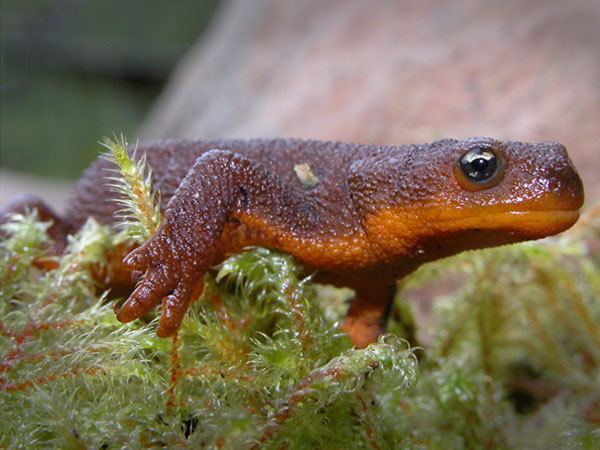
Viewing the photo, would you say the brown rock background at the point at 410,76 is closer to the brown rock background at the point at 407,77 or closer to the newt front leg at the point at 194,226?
the brown rock background at the point at 407,77

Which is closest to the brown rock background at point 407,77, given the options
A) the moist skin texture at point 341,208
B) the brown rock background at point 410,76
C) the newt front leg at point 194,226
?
the brown rock background at point 410,76

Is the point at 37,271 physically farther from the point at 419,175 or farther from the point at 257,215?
the point at 419,175

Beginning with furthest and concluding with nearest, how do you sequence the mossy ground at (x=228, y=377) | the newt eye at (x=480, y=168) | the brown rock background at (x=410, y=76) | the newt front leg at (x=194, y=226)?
the brown rock background at (x=410, y=76) → the newt eye at (x=480, y=168) → the newt front leg at (x=194, y=226) → the mossy ground at (x=228, y=377)

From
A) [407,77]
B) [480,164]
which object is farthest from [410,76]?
[480,164]

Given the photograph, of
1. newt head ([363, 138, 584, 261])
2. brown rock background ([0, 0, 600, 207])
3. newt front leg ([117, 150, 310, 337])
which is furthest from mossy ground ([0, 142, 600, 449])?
brown rock background ([0, 0, 600, 207])

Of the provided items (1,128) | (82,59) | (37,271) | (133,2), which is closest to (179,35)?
(133,2)

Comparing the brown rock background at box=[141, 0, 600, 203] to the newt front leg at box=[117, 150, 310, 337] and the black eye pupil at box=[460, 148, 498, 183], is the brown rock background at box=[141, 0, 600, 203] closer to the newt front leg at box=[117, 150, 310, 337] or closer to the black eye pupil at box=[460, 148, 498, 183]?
the black eye pupil at box=[460, 148, 498, 183]
